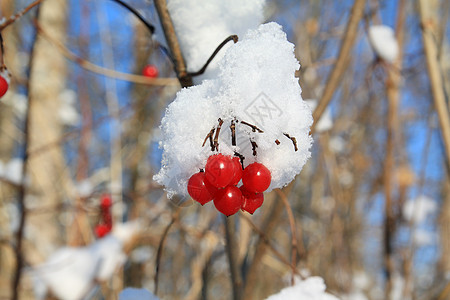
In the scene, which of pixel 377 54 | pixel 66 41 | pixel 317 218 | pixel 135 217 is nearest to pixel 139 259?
pixel 135 217

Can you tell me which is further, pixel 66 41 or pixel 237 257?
pixel 66 41

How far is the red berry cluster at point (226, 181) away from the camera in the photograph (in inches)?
18.8

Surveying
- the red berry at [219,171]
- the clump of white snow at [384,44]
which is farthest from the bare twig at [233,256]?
the clump of white snow at [384,44]

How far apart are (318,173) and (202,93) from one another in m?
2.32

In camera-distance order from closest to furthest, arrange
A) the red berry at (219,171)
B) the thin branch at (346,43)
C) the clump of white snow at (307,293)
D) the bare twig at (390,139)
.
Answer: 1. the red berry at (219,171)
2. the clump of white snow at (307,293)
3. the thin branch at (346,43)
4. the bare twig at (390,139)

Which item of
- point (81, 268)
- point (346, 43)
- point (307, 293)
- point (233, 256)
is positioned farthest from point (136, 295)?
point (81, 268)

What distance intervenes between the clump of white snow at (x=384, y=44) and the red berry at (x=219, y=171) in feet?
3.65

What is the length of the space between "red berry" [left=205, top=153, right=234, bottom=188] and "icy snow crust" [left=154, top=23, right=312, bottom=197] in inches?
1.2

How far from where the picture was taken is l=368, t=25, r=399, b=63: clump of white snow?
1.37 meters

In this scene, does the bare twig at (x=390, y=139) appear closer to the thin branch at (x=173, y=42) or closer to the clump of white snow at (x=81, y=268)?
the thin branch at (x=173, y=42)

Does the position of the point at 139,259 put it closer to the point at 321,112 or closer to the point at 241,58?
the point at 321,112

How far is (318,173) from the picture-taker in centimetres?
272

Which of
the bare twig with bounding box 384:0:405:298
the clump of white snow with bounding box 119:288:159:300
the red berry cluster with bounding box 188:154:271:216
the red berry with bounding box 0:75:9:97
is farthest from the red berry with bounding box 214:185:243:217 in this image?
the bare twig with bounding box 384:0:405:298

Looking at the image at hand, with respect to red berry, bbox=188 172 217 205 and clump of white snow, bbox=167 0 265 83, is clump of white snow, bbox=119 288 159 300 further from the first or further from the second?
clump of white snow, bbox=167 0 265 83
